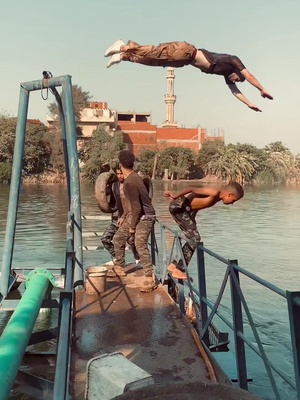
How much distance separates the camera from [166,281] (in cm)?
829

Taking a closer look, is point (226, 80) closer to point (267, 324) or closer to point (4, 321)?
point (4, 321)

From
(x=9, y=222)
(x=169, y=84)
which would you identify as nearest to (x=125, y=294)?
(x=9, y=222)

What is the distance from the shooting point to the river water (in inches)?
340

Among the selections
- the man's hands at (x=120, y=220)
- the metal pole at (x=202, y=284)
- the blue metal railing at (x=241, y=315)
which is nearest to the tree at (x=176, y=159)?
the man's hands at (x=120, y=220)

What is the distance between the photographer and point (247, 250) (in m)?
19.2

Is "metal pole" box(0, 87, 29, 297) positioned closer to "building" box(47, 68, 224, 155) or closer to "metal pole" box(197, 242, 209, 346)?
"metal pole" box(197, 242, 209, 346)

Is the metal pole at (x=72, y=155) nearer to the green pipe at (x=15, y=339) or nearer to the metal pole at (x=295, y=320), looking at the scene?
the green pipe at (x=15, y=339)

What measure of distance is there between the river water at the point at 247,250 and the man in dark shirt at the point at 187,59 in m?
4.12

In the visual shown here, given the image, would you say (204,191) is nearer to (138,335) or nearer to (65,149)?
(138,335)

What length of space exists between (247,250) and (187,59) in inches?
612

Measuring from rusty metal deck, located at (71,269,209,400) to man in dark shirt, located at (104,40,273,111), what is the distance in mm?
2360

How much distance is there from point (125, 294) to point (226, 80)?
312 cm

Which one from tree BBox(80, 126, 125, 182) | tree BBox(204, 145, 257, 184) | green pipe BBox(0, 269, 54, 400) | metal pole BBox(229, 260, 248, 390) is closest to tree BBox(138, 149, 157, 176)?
tree BBox(80, 126, 125, 182)

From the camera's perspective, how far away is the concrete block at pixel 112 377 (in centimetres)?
252
